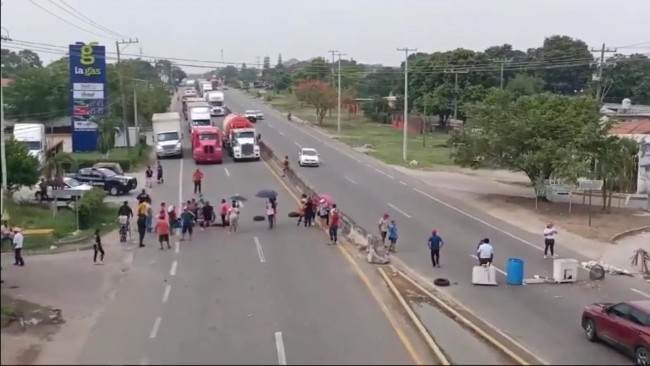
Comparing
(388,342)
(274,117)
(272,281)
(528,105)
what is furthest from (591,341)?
(274,117)

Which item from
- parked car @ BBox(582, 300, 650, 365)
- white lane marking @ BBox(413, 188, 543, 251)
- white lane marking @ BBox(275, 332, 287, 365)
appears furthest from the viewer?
white lane marking @ BBox(413, 188, 543, 251)

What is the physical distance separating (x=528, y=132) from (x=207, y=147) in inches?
894

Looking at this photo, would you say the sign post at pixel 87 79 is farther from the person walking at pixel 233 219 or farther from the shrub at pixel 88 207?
the person walking at pixel 233 219

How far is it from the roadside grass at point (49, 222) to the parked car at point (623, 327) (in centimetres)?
1842

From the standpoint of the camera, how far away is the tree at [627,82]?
113 m

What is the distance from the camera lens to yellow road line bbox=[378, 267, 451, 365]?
16.3 metres

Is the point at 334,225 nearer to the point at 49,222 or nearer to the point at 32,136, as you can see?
the point at 49,222

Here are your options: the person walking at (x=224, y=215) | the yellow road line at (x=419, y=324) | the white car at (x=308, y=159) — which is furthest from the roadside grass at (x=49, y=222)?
the white car at (x=308, y=159)

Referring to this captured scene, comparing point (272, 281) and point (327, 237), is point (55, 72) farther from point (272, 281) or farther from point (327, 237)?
point (272, 281)

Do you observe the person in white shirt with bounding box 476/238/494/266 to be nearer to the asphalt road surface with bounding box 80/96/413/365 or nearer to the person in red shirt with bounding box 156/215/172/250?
the asphalt road surface with bounding box 80/96/413/365

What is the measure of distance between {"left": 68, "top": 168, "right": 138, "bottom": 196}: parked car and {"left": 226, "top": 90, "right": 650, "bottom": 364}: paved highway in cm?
1085

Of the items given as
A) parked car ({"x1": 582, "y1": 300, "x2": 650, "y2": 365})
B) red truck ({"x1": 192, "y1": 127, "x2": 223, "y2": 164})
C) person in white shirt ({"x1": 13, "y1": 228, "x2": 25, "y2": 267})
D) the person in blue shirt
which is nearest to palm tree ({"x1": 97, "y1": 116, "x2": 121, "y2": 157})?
red truck ({"x1": 192, "y1": 127, "x2": 223, "y2": 164})

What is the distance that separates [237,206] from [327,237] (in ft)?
13.5

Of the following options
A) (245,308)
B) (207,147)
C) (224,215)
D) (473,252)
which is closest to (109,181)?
(224,215)
